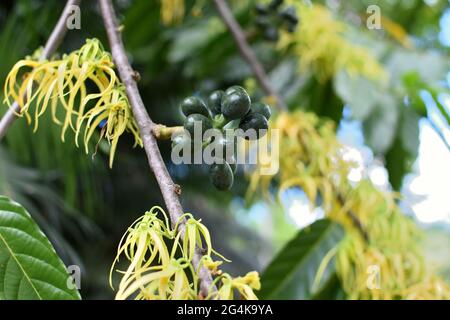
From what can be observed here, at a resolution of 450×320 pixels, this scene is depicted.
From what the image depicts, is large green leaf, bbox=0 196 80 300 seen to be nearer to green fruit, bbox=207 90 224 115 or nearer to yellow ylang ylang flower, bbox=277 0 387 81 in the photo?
green fruit, bbox=207 90 224 115

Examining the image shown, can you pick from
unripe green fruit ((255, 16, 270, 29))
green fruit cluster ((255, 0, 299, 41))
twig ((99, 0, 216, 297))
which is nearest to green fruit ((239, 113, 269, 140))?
twig ((99, 0, 216, 297))

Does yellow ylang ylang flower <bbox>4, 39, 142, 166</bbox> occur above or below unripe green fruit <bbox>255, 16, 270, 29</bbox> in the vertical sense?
below

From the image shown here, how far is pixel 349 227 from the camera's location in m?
1.53

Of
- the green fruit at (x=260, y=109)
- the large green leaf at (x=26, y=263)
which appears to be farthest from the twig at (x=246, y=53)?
the large green leaf at (x=26, y=263)

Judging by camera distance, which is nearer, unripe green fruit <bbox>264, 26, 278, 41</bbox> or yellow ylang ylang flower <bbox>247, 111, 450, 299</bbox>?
yellow ylang ylang flower <bbox>247, 111, 450, 299</bbox>

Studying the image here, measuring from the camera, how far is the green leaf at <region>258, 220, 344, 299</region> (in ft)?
4.75

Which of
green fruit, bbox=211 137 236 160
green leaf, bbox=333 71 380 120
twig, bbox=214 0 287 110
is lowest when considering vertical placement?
green fruit, bbox=211 137 236 160

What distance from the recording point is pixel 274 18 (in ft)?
6.90

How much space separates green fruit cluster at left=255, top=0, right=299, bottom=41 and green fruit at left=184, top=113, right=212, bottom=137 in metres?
1.31

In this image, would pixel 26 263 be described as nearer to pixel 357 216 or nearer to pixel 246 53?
pixel 357 216

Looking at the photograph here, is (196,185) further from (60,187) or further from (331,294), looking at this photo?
(331,294)

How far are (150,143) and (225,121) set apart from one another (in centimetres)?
13

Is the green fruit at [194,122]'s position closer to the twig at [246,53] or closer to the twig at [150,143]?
the twig at [150,143]

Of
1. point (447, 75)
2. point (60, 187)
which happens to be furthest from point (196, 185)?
→ point (447, 75)
